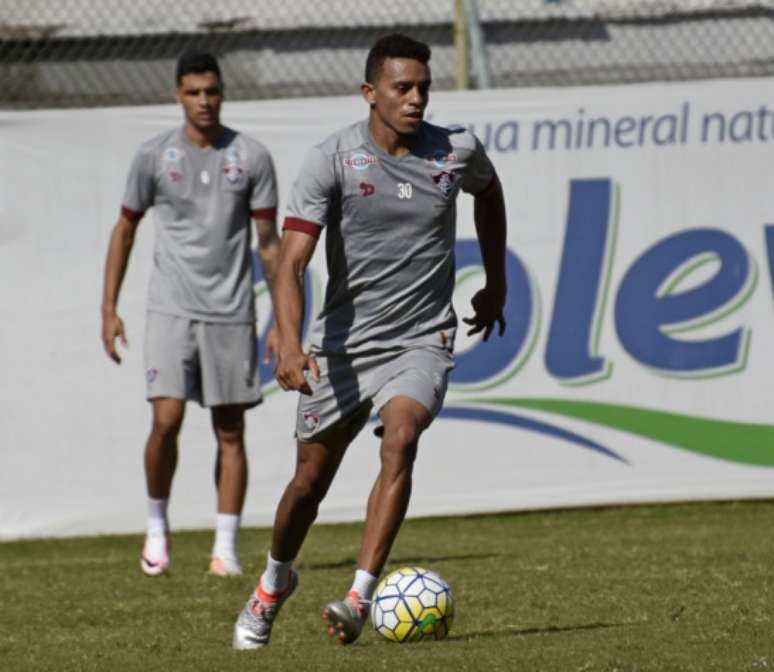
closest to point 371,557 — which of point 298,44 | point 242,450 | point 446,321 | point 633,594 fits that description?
→ point 446,321

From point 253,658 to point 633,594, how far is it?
2.32 meters

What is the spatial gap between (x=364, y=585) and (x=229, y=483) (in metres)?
3.25

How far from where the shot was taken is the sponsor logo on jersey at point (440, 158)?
263 inches

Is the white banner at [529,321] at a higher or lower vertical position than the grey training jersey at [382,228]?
lower

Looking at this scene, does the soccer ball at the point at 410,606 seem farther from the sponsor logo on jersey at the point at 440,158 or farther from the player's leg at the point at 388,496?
the sponsor logo on jersey at the point at 440,158

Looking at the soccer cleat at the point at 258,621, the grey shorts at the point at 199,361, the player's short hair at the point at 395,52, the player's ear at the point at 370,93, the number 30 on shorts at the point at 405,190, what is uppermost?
the player's short hair at the point at 395,52

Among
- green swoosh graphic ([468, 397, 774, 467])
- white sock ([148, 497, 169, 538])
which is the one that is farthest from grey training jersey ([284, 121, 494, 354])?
green swoosh graphic ([468, 397, 774, 467])

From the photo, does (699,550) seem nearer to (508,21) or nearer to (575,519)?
(575,519)

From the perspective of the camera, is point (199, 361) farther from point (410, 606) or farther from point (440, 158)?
point (410, 606)

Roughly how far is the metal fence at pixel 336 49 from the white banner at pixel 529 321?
1006mm

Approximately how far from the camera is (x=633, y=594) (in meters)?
7.95

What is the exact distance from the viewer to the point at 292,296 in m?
6.54

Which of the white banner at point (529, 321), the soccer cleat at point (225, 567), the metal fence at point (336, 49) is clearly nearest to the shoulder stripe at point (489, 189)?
the soccer cleat at point (225, 567)

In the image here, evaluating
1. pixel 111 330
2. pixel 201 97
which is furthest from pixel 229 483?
pixel 201 97
